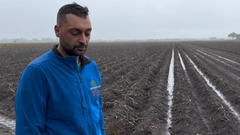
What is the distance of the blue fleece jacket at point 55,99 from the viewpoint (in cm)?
138

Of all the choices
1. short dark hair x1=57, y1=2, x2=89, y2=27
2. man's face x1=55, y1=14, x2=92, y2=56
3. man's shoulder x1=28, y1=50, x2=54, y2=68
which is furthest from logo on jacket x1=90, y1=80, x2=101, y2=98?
short dark hair x1=57, y1=2, x2=89, y2=27

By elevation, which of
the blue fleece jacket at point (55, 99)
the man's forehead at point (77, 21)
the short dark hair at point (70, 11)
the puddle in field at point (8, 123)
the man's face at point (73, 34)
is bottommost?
the puddle in field at point (8, 123)

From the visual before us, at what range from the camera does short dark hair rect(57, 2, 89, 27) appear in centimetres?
156

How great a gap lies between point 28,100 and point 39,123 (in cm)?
19

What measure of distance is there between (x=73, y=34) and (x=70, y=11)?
0.18m

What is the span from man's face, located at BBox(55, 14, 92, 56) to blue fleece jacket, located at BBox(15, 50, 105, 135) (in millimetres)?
79

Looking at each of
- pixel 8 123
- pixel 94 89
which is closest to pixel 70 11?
pixel 94 89

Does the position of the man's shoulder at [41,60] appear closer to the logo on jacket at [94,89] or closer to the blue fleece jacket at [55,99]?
the blue fleece jacket at [55,99]

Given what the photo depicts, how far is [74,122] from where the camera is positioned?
1.60 metres

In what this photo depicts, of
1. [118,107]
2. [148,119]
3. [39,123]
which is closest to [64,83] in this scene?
[39,123]

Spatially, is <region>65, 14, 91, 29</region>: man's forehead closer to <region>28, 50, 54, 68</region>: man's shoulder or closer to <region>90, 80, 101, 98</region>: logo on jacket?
<region>28, 50, 54, 68</region>: man's shoulder

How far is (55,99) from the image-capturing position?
4.93 ft

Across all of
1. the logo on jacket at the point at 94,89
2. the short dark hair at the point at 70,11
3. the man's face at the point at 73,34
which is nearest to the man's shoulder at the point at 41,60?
the man's face at the point at 73,34

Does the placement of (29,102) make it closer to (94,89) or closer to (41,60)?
(41,60)
